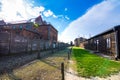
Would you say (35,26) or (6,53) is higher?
(35,26)

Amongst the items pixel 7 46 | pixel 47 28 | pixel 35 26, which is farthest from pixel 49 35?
pixel 7 46

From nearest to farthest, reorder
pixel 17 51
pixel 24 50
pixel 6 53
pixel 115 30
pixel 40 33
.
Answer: pixel 6 53
pixel 115 30
pixel 17 51
pixel 24 50
pixel 40 33

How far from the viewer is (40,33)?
39656 mm

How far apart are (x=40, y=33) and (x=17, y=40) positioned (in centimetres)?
2393

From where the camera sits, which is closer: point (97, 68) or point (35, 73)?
point (35, 73)

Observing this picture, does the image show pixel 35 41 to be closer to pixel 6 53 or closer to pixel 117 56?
pixel 6 53

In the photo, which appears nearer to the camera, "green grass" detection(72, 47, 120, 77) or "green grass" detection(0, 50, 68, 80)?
"green grass" detection(0, 50, 68, 80)

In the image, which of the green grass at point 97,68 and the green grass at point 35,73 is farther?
the green grass at point 97,68

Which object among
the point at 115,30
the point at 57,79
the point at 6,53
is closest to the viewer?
the point at 57,79

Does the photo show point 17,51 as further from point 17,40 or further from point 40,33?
point 40,33

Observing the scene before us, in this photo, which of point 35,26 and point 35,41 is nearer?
point 35,41

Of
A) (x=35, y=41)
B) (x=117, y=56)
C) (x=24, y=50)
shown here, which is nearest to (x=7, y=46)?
(x=24, y=50)

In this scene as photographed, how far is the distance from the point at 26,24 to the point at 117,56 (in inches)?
1265

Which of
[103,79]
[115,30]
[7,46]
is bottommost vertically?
[103,79]
